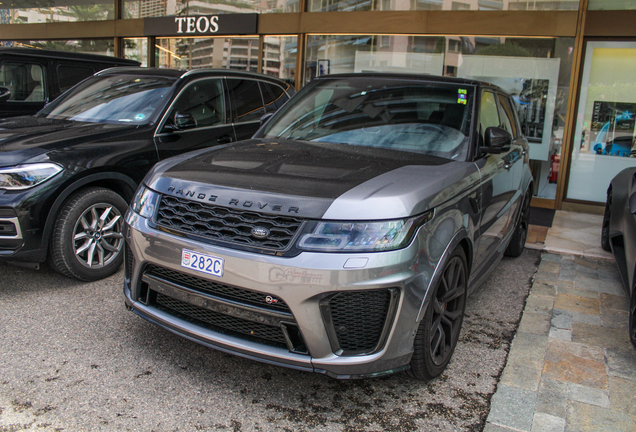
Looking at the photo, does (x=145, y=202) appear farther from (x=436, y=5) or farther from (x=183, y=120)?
(x=436, y=5)

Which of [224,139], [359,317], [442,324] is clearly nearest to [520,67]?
[224,139]

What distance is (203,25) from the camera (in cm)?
1066

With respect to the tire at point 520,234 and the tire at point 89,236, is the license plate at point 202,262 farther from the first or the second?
the tire at point 520,234

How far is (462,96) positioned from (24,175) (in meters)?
3.17

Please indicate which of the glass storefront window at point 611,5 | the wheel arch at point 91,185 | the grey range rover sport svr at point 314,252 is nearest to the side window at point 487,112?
the grey range rover sport svr at point 314,252

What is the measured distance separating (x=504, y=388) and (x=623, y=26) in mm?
7004

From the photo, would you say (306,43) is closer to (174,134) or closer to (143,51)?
(143,51)

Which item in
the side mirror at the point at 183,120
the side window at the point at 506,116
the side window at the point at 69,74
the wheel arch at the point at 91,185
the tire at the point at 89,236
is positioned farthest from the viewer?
the side window at the point at 69,74

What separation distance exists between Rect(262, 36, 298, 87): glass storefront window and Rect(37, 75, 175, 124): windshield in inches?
188

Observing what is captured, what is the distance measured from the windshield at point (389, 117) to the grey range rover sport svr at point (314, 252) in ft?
0.35

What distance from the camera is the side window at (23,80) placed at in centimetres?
696

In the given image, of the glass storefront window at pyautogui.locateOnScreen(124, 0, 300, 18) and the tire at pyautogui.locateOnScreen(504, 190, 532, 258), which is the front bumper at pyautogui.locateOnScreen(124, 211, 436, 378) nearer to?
the tire at pyautogui.locateOnScreen(504, 190, 532, 258)

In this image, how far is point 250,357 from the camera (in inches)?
103

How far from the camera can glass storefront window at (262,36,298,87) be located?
395 inches
